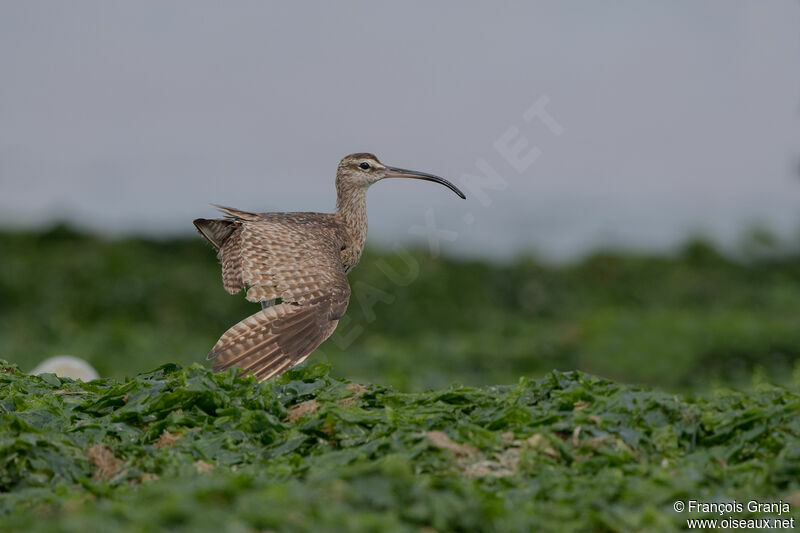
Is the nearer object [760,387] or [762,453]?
[762,453]

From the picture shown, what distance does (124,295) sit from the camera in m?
23.0

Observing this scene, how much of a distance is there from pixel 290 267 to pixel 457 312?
48.4 ft

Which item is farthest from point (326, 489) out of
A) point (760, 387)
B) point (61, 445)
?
point (760, 387)

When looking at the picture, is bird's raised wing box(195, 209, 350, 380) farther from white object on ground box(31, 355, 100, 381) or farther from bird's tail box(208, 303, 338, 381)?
white object on ground box(31, 355, 100, 381)

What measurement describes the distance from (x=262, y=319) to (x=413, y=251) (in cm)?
1667

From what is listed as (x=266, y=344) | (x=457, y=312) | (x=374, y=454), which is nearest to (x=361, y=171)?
(x=266, y=344)

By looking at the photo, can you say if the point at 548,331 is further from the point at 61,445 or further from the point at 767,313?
the point at 61,445

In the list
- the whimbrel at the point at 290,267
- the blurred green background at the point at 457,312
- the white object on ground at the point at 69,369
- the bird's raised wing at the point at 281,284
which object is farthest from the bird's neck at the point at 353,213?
the blurred green background at the point at 457,312

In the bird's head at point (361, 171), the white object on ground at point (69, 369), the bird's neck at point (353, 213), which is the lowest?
the white object on ground at point (69, 369)

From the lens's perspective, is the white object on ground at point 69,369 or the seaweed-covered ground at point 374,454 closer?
the seaweed-covered ground at point 374,454

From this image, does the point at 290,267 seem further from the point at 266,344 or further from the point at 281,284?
the point at 266,344

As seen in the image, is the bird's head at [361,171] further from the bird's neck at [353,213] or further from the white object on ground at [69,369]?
the white object on ground at [69,369]

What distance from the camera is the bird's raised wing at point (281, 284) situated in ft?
27.2

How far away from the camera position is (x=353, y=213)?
10391 millimetres
